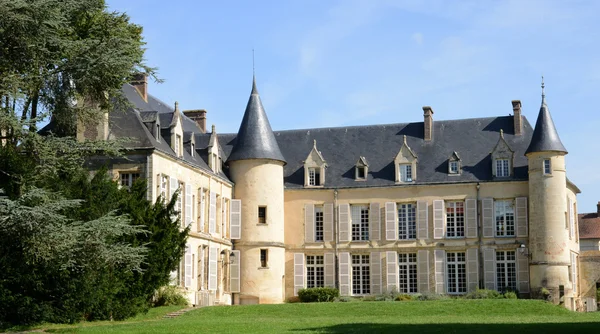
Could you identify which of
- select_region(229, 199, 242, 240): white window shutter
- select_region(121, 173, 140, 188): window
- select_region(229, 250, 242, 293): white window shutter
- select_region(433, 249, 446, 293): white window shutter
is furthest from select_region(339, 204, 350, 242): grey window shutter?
select_region(121, 173, 140, 188): window

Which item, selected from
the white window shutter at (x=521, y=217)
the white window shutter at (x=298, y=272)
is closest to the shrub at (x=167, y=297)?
the white window shutter at (x=298, y=272)

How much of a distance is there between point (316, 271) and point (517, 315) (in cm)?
1383

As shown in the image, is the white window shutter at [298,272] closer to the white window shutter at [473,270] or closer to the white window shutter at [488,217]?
the white window shutter at [473,270]

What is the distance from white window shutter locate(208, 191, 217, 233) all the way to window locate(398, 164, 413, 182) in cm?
838

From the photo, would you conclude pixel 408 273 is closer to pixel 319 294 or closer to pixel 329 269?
pixel 329 269

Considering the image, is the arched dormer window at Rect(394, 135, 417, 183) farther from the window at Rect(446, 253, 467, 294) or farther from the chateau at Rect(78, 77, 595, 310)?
the window at Rect(446, 253, 467, 294)

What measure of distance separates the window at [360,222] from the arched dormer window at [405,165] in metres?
2.04

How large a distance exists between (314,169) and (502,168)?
8.13 metres

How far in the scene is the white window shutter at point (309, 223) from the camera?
39.9m

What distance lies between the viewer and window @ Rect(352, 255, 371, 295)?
39406 mm

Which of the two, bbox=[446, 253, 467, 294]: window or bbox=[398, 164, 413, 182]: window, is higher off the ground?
bbox=[398, 164, 413, 182]: window

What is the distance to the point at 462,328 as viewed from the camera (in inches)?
802

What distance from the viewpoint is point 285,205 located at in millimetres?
40281

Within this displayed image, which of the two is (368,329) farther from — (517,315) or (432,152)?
(432,152)
